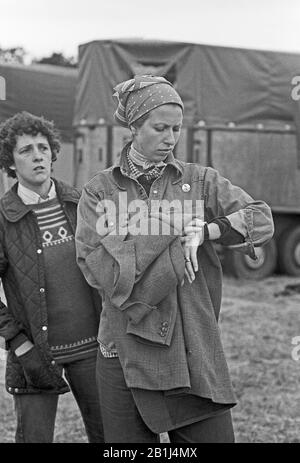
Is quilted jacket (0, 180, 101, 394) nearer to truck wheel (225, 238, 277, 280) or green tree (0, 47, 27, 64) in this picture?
truck wheel (225, 238, 277, 280)

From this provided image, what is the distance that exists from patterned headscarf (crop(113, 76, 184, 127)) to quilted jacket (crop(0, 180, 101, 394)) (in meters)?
0.75

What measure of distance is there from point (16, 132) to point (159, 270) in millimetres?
1184

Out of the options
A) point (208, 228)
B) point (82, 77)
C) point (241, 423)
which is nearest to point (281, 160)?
point (82, 77)

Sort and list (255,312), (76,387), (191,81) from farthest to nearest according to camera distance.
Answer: (191,81)
(255,312)
(76,387)

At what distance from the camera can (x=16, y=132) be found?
127 inches

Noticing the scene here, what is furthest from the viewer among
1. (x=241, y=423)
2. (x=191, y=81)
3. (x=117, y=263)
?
(x=191, y=81)

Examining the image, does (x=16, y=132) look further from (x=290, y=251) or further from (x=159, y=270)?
(x=290, y=251)

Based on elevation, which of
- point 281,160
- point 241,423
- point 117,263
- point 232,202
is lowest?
point 241,423

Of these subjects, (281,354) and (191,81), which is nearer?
(281,354)

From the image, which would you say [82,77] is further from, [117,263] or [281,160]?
[117,263]

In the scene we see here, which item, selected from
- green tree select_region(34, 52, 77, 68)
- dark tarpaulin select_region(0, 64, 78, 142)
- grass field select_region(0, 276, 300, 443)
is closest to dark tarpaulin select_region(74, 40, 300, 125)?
dark tarpaulin select_region(0, 64, 78, 142)

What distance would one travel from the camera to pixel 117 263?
233 cm

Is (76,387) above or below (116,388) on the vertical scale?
below

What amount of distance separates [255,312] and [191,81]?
3390mm
